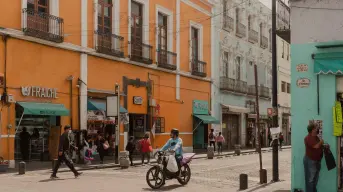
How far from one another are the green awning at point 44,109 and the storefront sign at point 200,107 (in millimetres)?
13512

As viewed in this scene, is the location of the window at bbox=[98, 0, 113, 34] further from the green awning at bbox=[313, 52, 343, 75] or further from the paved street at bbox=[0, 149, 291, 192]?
the green awning at bbox=[313, 52, 343, 75]

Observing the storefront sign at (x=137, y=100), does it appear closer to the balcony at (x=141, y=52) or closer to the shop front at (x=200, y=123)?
the balcony at (x=141, y=52)

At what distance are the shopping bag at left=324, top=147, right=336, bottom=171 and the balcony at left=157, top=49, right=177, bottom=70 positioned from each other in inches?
754

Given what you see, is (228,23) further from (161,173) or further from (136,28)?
(161,173)

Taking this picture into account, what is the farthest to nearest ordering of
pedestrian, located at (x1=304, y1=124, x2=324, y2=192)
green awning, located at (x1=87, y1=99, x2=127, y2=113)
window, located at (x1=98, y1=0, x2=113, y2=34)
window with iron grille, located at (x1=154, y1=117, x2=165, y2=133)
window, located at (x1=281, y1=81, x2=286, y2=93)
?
window, located at (x1=281, y1=81, x2=286, y2=93) < window with iron grille, located at (x1=154, y1=117, x2=165, y2=133) < window, located at (x1=98, y1=0, x2=113, y2=34) < green awning, located at (x1=87, y1=99, x2=127, y2=113) < pedestrian, located at (x1=304, y1=124, x2=324, y2=192)

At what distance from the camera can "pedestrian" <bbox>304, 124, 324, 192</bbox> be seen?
10781mm

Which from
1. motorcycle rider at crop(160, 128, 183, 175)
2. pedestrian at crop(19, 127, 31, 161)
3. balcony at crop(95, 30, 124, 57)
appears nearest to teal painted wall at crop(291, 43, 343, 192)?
motorcycle rider at crop(160, 128, 183, 175)

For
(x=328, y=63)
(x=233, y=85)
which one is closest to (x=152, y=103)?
(x=233, y=85)

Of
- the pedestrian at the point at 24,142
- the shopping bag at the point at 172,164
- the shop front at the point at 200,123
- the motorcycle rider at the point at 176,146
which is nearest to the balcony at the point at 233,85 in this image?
the shop front at the point at 200,123

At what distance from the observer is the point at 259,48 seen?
44.8 metres

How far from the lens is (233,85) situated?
39094 mm

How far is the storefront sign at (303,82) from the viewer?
1174 centimetres

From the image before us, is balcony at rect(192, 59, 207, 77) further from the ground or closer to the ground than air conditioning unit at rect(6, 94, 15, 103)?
further from the ground

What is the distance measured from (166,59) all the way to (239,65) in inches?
468
